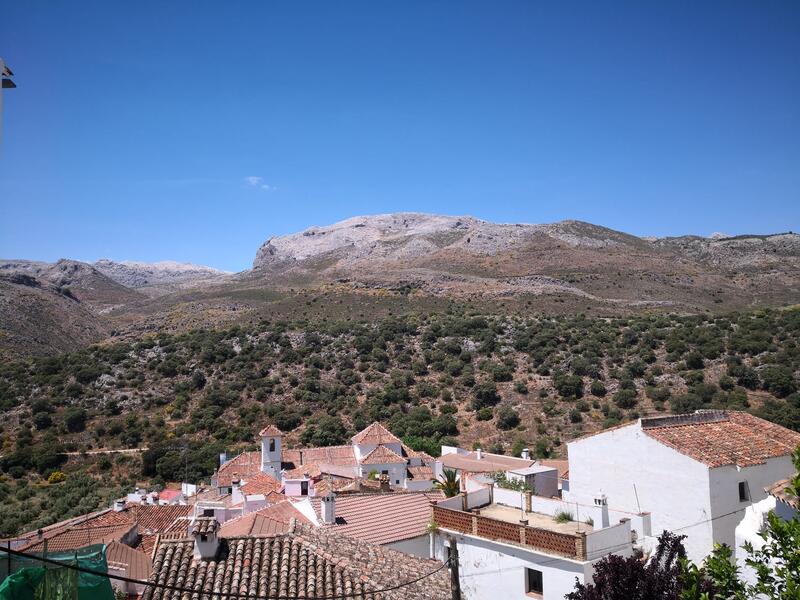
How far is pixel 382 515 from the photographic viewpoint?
15.1 metres

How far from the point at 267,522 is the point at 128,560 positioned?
3689mm

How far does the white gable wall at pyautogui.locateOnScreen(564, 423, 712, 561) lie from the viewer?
13.5 metres

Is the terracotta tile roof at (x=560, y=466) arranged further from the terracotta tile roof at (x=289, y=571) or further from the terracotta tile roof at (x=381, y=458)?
the terracotta tile roof at (x=289, y=571)

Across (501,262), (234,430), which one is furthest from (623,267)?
(234,430)

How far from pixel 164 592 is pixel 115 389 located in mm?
44172

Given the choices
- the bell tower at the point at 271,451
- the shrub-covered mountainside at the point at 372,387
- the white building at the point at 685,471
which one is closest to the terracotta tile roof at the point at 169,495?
the shrub-covered mountainside at the point at 372,387

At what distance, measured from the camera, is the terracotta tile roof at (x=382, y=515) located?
544 inches

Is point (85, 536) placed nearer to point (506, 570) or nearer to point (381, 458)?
point (506, 570)

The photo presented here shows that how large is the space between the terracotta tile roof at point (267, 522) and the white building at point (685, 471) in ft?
23.4

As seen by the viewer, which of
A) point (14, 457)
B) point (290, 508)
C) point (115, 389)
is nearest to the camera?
point (290, 508)

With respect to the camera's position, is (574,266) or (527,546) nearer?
→ (527,546)

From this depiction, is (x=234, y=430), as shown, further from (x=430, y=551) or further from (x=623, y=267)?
(x=623, y=267)

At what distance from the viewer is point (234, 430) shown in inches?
1690

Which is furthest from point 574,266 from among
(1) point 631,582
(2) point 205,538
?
(2) point 205,538
